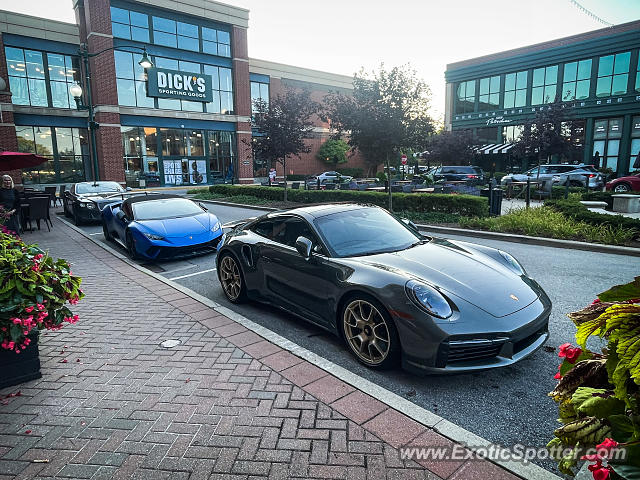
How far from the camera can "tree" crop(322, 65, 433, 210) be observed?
15.2 metres

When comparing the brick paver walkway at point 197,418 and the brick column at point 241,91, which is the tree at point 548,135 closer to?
the brick paver walkway at point 197,418

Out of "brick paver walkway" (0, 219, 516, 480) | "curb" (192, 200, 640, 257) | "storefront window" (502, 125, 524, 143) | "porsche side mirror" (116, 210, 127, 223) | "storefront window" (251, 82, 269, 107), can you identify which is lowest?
"curb" (192, 200, 640, 257)

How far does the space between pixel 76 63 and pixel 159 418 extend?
124 feet

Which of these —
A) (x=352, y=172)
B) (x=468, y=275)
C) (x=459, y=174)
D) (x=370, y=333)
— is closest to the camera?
(x=370, y=333)

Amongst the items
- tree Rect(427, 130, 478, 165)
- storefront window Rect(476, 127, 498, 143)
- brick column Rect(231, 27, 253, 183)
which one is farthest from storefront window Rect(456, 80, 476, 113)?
brick column Rect(231, 27, 253, 183)

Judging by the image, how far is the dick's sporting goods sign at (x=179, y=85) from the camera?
110 ft

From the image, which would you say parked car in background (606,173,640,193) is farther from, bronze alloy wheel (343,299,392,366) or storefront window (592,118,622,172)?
bronze alloy wheel (343,299,392,366)

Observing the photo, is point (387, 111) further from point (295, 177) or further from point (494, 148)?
point (295, 177)

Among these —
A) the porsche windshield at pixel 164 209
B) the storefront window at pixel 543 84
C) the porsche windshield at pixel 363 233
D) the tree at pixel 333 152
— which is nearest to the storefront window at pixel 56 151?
the tree at pixel 333 152

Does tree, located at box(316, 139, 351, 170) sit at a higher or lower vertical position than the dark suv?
higher

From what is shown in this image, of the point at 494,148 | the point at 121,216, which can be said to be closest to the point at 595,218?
the point at 121,216

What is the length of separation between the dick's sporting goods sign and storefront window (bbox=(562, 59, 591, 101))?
104 ft

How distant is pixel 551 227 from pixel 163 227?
9298 millimetres

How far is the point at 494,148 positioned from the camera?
39.4m
